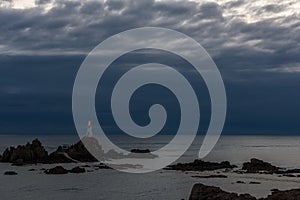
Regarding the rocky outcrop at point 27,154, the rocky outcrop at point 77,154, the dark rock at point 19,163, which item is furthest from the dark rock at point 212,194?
the rocky outcrop at point 77,154

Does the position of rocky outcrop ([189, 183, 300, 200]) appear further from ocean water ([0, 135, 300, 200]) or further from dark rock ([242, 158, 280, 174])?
dark rock ([242, 158, 280, 174])

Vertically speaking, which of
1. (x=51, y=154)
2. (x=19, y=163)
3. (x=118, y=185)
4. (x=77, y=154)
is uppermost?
(x=51, y=154)

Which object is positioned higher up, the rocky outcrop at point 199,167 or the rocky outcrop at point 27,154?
the rocky outcrop at point 27,154

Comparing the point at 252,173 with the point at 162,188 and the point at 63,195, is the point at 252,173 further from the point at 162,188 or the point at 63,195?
the point at 63,195

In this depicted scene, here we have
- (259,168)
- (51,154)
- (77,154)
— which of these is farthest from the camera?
(77,154)

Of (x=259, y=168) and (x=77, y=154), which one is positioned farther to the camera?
(x=77, y=154)

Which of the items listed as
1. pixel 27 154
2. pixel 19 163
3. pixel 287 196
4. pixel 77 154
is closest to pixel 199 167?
pixel 77 154

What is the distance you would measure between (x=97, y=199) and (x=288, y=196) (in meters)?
24.5

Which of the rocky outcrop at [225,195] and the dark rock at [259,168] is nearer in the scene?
the rocky outcrop at [225,195]

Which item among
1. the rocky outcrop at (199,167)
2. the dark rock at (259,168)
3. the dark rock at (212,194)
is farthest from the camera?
the rocky outcrop at (199,167)

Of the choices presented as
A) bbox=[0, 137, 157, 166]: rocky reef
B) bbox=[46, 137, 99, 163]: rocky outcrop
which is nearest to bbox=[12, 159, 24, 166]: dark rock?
bbox=[0, 137, 157, 166]: rocky reef

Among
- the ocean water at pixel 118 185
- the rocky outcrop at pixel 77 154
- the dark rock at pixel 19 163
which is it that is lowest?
the ocean water at pixel 118 185

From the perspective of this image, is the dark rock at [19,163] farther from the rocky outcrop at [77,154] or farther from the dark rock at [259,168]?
Result: the dark rock at [259,168]

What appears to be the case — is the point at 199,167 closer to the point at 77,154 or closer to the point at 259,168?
the point at 259,168
